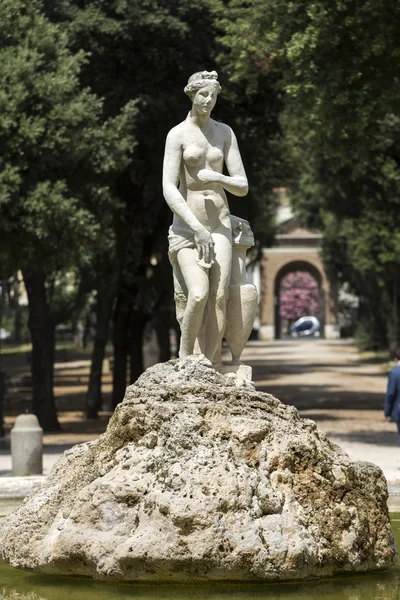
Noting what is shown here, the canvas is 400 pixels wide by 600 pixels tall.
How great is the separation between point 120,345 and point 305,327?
296 ft

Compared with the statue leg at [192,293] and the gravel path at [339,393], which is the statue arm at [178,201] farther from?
the gravel path at [339,393]

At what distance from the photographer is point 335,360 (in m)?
62.8

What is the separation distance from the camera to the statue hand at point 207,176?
35.1 ft

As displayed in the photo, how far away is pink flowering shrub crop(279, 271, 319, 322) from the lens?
119062 mm

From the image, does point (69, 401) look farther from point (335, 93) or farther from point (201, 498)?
point (201, 498)

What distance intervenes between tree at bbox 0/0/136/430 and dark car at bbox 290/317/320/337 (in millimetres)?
96790

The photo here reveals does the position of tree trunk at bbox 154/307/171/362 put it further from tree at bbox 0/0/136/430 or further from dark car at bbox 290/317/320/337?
dark car at bbox 290/317/320/337

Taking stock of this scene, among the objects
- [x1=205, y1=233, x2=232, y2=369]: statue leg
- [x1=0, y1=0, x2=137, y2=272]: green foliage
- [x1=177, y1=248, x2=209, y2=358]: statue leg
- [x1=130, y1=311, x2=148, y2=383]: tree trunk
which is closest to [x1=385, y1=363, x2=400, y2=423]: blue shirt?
[x1=0, y1=0, x2=137, y2=272]: green foliage

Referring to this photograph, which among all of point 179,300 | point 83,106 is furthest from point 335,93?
point 179,300

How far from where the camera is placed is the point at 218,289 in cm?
1066

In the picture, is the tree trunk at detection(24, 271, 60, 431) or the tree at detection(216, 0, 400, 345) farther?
the tree trunk at detection(24, 271, 60, 431)

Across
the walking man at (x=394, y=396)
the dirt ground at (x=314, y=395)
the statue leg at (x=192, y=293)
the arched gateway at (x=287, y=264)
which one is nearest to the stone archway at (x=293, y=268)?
the arched gateway at (x=287, y=264)

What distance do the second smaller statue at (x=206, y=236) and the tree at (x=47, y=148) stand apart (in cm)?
995

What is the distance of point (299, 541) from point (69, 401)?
2863 cm
